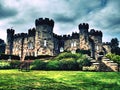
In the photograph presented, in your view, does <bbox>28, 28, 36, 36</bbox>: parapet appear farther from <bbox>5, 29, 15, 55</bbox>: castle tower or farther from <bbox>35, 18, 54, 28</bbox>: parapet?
<bbox>5, 29, 15, 55</bbox>: castle tower

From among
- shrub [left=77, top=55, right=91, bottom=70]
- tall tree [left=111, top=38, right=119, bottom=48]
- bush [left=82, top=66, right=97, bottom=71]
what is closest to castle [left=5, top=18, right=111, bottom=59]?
tall tree [left=111, top=38, right=119, bottom=48]

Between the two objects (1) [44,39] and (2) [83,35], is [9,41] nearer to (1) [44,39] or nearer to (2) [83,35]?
(1) [44,39]

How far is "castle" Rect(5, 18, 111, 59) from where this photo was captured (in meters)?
60.6

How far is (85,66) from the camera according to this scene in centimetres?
2889

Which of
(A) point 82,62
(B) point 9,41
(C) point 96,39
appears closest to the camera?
(A) point 82,62

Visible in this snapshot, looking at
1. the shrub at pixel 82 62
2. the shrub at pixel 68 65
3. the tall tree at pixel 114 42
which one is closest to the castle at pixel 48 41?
the tall tree at pixel 114 42

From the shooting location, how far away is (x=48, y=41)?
60406 millimetres

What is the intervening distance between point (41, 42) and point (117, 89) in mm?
48301

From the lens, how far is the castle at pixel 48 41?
199ft

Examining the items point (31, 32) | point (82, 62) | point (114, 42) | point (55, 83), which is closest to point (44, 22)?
point (31, 32)

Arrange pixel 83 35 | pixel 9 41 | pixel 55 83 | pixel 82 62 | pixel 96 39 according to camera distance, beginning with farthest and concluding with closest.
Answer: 1. pixel 96 39
2. pixel 9 41
3. pixel 83 35
4. pixel 82 62
5. pixel 55 83

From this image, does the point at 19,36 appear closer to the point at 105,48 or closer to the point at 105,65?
the point at 105,48

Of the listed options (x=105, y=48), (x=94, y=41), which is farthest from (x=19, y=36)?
(x=105, y=48)

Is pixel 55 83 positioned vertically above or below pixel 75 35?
below
